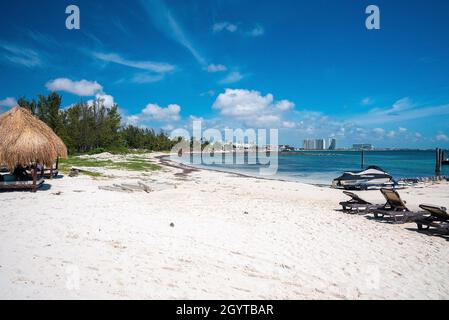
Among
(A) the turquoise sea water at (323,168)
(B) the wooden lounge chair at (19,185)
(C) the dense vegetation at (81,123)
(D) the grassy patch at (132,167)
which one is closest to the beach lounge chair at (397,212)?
(B) the wooden lounge chair at (19,185)

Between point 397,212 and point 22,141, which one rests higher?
point 22,141

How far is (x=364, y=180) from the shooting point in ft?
66.1

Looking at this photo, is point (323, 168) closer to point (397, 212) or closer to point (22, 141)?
point (397, 212)

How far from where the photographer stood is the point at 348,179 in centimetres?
2012

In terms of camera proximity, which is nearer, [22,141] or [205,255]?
[205,255]

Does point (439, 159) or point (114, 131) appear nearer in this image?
point (439, 159)

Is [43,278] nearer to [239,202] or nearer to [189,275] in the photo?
[189,275]

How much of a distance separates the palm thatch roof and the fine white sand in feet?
7.52

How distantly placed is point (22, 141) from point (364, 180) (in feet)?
68.0

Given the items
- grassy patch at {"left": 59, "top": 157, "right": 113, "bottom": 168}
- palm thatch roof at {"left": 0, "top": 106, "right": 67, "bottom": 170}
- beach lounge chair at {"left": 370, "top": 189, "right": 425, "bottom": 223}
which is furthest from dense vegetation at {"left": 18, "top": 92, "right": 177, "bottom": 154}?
beach lounge chair at {"left": 370, "top": 189, "right": 425, "bottom": 223}

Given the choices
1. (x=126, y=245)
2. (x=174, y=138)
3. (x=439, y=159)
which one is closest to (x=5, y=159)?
(x=126, y=245)

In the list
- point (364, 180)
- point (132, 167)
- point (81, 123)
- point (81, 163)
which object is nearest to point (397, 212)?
point (364, 180)

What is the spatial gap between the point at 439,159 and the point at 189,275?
3664 centimetres

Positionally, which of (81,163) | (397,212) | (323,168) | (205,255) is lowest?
(323,168)
